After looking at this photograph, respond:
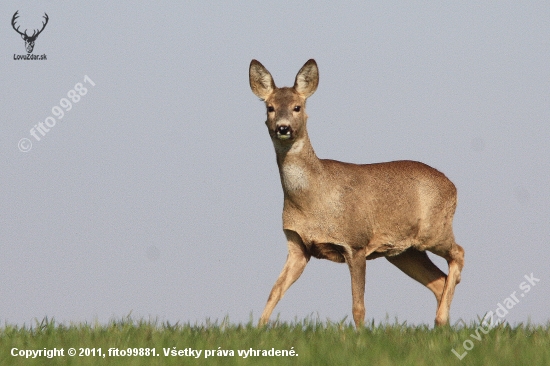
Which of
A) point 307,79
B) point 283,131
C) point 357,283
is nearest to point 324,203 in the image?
point 357,283

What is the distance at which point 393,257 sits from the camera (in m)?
13.6

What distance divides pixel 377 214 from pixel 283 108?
2.00 metres

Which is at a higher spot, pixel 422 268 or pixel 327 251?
pixel 327 251

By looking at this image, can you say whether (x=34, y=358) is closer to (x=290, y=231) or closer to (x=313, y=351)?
(x=313, y=351)

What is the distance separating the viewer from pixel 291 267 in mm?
11531

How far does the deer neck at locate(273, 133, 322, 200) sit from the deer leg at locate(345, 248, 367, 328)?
98 centimetres

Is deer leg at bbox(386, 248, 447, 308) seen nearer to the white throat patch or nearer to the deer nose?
the white throat patch

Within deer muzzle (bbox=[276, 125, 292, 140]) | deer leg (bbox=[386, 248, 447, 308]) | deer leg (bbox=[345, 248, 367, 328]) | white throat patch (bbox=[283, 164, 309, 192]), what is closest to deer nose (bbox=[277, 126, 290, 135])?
deer muzzle (bbox=[276, 125, 292, 140])

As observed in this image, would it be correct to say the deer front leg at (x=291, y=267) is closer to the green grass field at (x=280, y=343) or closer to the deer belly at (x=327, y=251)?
the deer belly at (x=327, y=251)

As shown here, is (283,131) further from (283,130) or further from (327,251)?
(327,251)

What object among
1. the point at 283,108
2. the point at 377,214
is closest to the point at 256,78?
the point at 283,108

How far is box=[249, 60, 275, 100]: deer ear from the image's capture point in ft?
38.0

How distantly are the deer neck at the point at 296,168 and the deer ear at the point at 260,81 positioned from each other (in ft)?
2.36

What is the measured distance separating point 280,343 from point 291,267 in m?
2.38
